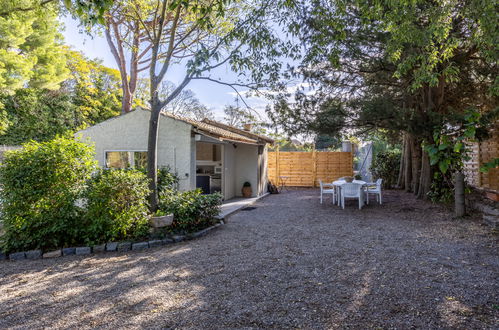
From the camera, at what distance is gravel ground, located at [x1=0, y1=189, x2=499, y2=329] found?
299 centimetres

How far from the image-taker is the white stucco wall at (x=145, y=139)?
32.0 ft

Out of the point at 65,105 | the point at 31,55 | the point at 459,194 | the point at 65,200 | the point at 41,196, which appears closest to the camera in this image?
the point at 41,196

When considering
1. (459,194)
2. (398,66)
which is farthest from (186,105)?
(459,194)

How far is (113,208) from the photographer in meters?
5.93

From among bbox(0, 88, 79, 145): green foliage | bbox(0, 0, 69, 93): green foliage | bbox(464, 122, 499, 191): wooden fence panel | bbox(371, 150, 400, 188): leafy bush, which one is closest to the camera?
bbox(464, 122, 499, 191): wooden fence panel

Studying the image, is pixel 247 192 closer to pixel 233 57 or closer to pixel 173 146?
pixel 173 146

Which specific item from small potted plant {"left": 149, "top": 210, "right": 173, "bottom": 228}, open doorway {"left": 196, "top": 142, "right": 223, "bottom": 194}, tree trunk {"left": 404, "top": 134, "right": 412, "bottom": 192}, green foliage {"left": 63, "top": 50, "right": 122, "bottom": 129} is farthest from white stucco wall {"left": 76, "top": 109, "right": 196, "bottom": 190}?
tree trunk {"left": 404, "top": 134, "right": 412, "bottom": 192}

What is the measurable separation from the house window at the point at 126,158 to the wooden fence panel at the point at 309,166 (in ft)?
32.8

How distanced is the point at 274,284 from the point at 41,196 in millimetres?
4610

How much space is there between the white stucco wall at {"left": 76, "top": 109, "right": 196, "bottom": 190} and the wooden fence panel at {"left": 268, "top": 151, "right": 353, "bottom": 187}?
9942 mm

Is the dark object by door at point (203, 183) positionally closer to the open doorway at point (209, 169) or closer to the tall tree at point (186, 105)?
the open doorway at point (209, 169)

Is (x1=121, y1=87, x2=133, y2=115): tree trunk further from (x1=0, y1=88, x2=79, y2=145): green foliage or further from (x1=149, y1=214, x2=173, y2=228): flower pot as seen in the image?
(x1=149, y1=214, x2=173, y2=228): flower pot

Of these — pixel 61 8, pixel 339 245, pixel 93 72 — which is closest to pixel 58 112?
pixel 93 72

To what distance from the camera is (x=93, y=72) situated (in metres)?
21.6
